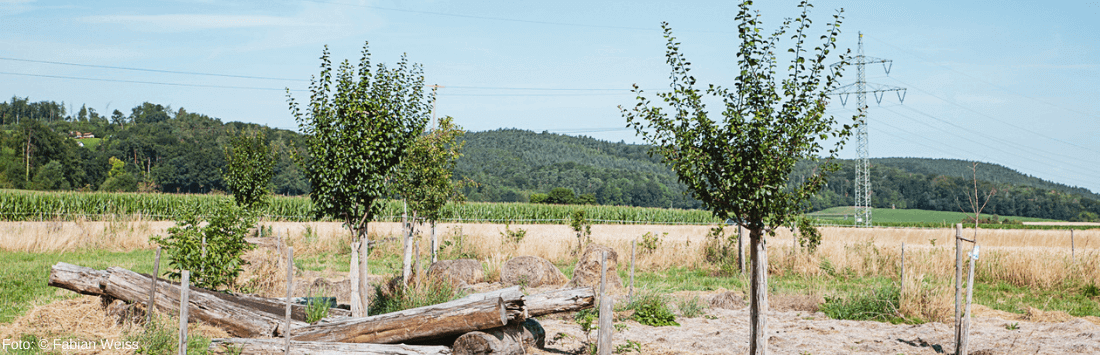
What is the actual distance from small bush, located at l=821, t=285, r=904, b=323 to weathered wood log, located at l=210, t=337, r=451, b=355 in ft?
24.3

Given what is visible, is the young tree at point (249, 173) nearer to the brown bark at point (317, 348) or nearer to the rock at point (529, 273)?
the rock at point (529, 273)

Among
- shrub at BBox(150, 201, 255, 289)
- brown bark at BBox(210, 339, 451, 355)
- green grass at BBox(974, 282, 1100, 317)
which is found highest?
shrub at BBox(150, 201, 255, 289)

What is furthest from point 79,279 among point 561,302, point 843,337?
point 843,337

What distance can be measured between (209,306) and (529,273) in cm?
714

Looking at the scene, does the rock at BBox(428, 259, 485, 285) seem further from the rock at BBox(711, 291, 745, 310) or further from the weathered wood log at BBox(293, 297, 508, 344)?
the weathered wood log at BBox(293, 297, 508, 344)

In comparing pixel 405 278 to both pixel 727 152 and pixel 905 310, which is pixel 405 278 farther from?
pixel 905 310

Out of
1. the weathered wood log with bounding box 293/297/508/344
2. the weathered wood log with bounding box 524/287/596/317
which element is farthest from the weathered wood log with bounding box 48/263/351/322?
the weathered wood log with bounding box 524/287/596/317

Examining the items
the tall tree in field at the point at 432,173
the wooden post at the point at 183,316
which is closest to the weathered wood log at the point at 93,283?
the wooden post at the point at 183,316

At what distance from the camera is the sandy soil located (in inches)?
327

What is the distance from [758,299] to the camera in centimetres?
697

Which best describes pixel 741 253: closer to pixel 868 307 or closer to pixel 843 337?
pixel 868 307

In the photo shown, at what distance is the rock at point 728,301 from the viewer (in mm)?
12109

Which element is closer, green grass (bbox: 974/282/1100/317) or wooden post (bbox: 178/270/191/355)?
wooden post (bbox: 178/270/191/355)

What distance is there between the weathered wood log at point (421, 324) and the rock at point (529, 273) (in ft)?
22.1
